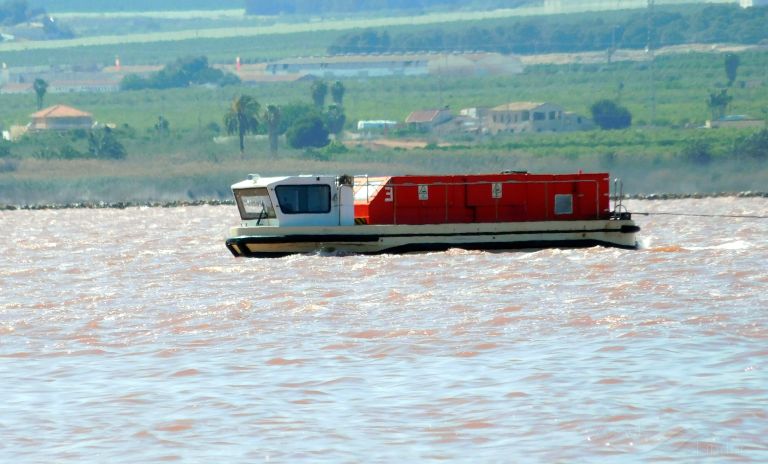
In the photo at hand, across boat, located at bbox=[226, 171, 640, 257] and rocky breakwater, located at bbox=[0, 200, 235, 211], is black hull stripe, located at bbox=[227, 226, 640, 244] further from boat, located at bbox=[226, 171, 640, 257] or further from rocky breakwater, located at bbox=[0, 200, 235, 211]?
rocky breakwater, located at bbox=[0, 200, 235, 211]

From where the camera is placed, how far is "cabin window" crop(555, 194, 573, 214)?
176ft

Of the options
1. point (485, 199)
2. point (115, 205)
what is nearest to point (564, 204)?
point (485, 199)

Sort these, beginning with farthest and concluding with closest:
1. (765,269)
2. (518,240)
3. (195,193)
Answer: (195,193)
(518,240)
(765,269)

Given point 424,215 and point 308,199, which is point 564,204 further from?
point 308,199

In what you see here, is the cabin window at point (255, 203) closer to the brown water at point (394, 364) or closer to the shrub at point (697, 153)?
the brown water at point (394, 364)

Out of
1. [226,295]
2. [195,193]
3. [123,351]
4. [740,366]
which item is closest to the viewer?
[740,366]

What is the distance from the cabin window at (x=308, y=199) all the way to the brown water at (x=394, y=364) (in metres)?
5.32

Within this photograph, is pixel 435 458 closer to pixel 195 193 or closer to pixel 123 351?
pixel 123 351

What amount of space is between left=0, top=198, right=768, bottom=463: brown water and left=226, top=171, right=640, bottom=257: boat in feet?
14.2

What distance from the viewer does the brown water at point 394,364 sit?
21609mm

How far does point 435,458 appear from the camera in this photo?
20734 millimetres

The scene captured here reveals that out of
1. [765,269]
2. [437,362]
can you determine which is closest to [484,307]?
[437,362]

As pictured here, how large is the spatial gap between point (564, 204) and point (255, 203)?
9.89m

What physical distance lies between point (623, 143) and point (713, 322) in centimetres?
16265
